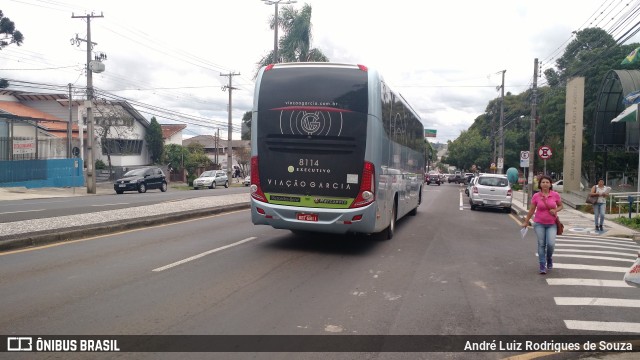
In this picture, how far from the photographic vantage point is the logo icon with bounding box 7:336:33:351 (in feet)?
15.4

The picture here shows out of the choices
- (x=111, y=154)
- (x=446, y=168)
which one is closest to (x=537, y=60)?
(x=111, y=154)

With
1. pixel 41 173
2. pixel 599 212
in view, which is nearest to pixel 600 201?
pixel 599 212

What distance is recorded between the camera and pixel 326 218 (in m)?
9.52

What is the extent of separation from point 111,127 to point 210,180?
45.9 feet

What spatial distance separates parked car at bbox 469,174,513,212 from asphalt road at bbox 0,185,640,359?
1104 centimetres

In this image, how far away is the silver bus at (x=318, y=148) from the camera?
943cm

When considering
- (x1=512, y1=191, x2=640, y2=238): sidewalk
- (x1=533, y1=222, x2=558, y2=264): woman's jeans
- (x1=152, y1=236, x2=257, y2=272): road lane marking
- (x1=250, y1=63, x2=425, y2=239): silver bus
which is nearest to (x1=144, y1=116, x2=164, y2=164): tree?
(x1=512, y1=191, x2=640, y2=238): sidewalk

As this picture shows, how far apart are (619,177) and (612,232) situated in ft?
80.6

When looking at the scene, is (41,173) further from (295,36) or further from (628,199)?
(628,199)

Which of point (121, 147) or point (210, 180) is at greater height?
point (121, 147)

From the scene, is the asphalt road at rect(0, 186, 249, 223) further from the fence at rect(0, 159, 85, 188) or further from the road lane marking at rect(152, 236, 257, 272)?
the fence at rect(0, 159, 85, 188)

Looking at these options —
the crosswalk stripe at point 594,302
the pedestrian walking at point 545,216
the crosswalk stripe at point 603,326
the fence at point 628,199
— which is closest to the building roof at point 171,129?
the fence at point 628,199

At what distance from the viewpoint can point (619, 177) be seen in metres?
36.5

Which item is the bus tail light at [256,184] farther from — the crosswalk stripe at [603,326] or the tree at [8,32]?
the tree at [8,32]
